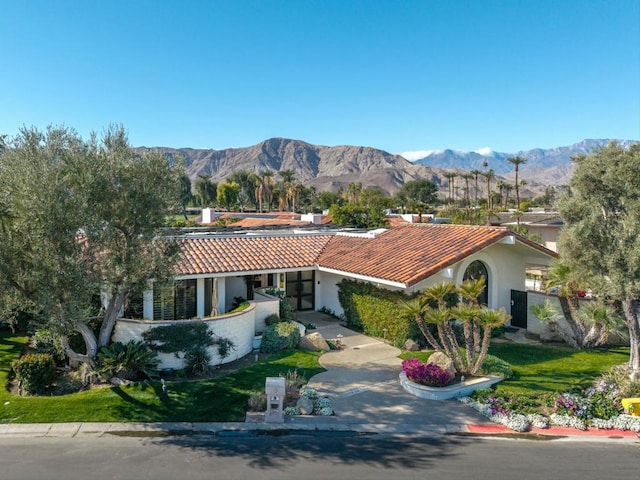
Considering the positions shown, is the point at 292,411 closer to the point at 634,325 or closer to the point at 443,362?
the point at 443,362

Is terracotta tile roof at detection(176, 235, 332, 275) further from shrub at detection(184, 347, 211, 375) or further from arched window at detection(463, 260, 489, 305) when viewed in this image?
arched window at detection(463, 260, 489, 305)

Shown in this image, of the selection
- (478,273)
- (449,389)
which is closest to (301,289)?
(478,273)

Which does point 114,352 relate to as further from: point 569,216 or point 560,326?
point 560,326

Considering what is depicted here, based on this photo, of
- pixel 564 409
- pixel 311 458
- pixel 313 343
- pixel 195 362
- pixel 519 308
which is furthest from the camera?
pixel 519 308

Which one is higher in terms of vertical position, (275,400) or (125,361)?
(125,361)

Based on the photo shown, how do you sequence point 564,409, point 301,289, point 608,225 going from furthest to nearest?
point 301,289 < point 608,225 < point 564,409

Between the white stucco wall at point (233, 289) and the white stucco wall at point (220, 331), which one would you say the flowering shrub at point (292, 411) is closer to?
the white stucco wall at point (220, 331)

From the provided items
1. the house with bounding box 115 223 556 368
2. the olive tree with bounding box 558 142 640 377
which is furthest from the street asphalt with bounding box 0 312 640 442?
the house with bounding box 115 223 556 368

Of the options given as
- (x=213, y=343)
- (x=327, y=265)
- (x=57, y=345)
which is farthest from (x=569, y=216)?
(x=57, y=345)
